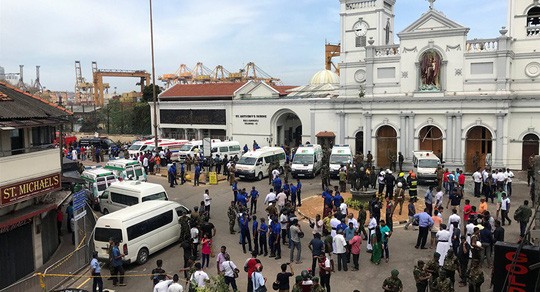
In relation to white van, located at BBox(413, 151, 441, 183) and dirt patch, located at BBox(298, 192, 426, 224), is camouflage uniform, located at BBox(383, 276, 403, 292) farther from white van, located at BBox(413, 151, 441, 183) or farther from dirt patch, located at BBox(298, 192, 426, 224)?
white van, located at BBox(413, 151, 441, 183)

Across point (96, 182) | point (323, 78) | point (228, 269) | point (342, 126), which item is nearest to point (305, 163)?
point (342, 126)

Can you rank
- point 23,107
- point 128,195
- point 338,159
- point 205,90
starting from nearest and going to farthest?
point 23,107 → point 128,195 → point 338,159 → point 205,90

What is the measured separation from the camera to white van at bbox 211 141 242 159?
37.0 metres

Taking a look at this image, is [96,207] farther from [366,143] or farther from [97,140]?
[97,140]

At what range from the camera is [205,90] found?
5066cm

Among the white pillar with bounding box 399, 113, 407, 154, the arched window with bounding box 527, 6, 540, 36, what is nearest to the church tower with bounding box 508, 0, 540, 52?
the arched window with bounding box 527, 6, 540, 36

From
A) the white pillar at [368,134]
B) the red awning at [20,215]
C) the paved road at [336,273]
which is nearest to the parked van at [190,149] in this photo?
the white pillar at [368,134]

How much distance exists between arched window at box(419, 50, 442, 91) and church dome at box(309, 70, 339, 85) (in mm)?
22620

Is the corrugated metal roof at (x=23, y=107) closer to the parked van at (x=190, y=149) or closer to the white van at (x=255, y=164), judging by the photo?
the white van at (x=255, y=164)

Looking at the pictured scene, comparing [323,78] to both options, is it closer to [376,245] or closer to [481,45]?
[481,45]

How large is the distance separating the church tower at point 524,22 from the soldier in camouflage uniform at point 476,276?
26147mm

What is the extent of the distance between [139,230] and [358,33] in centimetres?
2894

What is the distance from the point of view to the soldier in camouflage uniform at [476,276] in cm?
1202

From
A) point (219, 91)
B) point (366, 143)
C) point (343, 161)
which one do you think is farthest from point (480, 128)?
point (219, 91)
